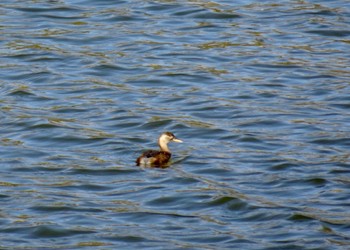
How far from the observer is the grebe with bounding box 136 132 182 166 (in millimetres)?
13562

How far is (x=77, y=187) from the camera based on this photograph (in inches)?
509

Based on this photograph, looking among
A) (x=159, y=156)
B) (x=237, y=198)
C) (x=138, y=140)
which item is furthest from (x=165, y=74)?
(x=237, y=198)

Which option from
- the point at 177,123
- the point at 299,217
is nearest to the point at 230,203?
the point at 299,217

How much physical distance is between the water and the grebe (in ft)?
0.46

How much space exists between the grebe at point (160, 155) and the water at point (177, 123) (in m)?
0.14

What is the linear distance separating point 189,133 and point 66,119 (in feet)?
5.47

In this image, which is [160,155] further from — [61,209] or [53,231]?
[53,231]

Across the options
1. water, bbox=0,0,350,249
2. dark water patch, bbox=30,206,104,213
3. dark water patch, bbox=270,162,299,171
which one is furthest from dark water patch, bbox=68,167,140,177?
dark water patch, bbox=270,162,299,171

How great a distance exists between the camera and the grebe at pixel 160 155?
13.6m

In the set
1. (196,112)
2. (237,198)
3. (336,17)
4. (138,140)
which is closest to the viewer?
(237,198)

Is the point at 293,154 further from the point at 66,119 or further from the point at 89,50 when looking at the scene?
the point at 89,50

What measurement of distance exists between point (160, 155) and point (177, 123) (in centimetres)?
162

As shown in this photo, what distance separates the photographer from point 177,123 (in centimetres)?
1528

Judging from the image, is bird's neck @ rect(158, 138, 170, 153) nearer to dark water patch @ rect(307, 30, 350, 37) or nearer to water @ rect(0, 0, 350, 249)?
water @ rect(0, 0, 350, 249)
